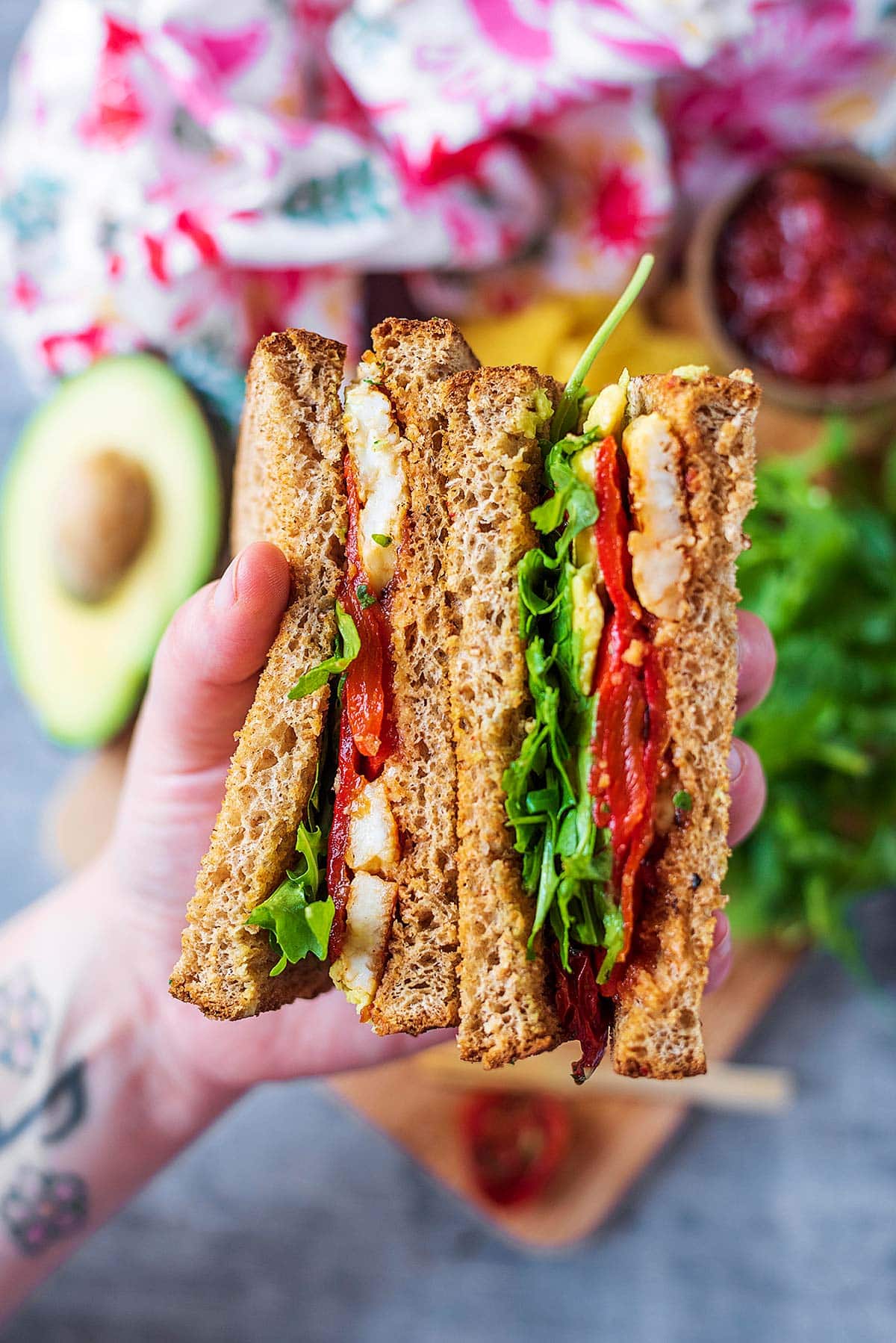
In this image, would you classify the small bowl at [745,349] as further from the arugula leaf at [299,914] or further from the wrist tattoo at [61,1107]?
the wrist tattoo at [61,1107]

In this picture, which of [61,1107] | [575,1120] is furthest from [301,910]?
[575,1120]

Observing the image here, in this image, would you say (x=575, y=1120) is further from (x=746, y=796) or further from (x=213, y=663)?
(x=213, y=663)

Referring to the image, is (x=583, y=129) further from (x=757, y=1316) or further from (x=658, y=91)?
(x=757, y=1316)

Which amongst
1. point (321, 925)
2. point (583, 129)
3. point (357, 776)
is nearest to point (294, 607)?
point (357, 776)

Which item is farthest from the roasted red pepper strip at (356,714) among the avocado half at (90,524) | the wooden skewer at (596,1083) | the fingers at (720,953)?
the wooden skewer at (596,1083)

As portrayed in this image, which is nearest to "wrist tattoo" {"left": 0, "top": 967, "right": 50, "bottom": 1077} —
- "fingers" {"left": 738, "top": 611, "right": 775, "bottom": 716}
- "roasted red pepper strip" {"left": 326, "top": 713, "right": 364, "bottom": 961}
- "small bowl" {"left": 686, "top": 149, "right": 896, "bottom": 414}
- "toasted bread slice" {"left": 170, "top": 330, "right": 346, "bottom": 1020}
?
"toasted bread slice" {"left": 170, "top": 330, "right": 346, "bottom": 1020}

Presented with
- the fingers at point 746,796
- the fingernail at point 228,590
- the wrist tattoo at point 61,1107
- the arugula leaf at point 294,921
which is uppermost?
the fingernail at point 228,590

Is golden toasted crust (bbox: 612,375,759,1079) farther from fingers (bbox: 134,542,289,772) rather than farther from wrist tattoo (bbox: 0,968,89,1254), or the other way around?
wrist tattoo (bbox: 0,968,89,1254)
